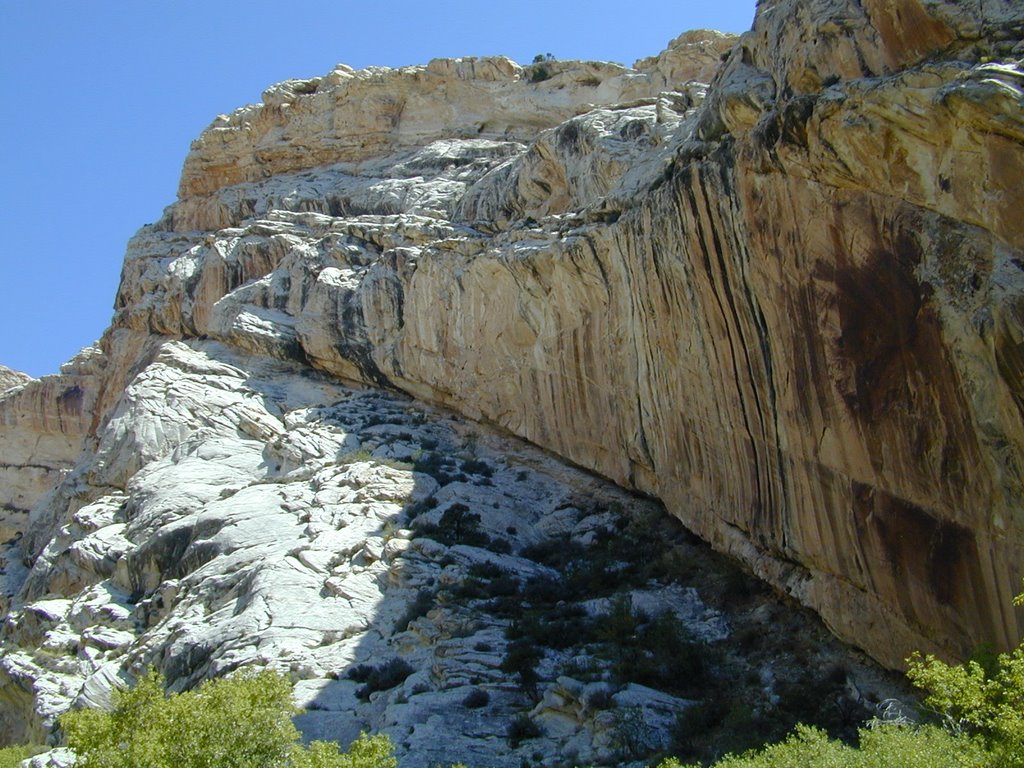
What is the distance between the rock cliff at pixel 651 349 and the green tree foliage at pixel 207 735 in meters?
5.51

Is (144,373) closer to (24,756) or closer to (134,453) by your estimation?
(134,453)

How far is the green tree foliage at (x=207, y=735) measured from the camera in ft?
Answer: 47.1

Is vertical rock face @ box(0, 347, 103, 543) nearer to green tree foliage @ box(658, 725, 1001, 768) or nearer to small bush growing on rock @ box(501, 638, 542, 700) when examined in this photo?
small bush growing on rock @ box(501, 638, 542, 700)

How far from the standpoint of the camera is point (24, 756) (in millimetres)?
23500

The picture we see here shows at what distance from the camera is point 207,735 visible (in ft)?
47.8

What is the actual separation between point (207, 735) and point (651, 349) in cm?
1462

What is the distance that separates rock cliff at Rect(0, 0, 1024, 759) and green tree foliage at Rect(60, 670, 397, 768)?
217 inches

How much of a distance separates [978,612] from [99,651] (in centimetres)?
1945

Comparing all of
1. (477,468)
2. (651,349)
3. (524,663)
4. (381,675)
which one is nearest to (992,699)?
(524,663)

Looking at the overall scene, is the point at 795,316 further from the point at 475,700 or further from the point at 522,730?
the point at 475,700

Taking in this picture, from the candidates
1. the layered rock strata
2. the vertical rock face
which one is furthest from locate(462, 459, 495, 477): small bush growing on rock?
the vertical rock face

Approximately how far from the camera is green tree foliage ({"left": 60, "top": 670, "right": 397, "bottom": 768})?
14.4 m

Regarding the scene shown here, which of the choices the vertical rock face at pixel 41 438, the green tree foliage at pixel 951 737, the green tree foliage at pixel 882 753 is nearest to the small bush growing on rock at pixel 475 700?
the green tree foliage at pixel 882 753

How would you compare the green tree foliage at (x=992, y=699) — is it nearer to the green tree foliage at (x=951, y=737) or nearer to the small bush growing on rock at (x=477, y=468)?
the green tree foliage at (x=951, y=737)
